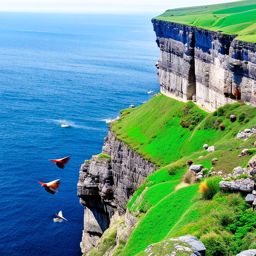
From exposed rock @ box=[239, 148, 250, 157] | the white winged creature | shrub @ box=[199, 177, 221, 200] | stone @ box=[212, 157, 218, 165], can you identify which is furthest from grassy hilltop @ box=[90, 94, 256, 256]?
the white winged creature

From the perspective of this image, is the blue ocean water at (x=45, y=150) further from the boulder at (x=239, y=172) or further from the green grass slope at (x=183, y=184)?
the boulder at (x=239, y=172)

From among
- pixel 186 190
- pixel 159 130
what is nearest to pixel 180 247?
pixel 186 190

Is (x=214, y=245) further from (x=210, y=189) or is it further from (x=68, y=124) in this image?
(x=68, y=124)

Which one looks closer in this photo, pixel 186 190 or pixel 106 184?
pixel 186 190

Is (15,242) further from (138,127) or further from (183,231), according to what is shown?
(183,231)

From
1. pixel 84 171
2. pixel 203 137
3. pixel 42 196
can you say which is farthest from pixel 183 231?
pixel 42 196

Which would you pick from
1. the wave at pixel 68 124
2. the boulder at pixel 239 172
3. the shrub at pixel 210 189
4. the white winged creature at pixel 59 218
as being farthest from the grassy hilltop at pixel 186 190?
the wave at pixel 68 124

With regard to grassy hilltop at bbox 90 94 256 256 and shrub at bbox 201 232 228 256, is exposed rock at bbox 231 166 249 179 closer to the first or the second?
grassy hilltop at bbox 90 94 256 256
